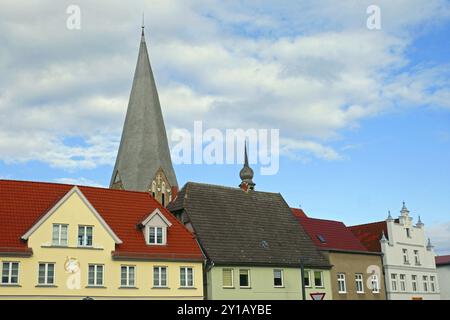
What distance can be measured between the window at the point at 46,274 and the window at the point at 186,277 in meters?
9.11

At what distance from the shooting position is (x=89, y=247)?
3934 centimetres

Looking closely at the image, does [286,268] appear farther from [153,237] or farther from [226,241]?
[153,237]

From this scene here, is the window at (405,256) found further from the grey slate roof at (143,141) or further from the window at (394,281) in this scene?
the grey slate roof at (143,141)

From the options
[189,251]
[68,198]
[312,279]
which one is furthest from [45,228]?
[312,279]

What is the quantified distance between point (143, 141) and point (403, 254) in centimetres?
5056

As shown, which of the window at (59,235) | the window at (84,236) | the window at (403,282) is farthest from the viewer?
the window at (403,282)

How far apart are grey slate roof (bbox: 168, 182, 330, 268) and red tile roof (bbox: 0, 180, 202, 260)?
2027 mm

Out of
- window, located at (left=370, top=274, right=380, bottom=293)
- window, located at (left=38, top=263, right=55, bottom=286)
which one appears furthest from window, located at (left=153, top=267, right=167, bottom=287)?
window, located at (left=370, top=274, right=380, bottom=293)

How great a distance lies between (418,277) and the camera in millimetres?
60562

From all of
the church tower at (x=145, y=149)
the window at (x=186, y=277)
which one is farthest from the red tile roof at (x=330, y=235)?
the church tower at (x=145, y=149)

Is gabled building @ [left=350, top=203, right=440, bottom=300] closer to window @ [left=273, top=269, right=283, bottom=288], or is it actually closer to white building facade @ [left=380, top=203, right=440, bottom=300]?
white building facade @ [left=380, top=203, right=440, bottom=300]

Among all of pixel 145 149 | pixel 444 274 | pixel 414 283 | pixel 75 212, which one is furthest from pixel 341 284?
pixel 145 149

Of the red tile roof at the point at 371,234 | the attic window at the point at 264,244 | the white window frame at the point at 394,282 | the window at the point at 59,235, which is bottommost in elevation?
the white window frame at the point at 394,282

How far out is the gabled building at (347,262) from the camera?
51369 mm
